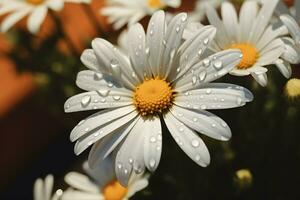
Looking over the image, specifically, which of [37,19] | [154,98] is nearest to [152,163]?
[154,98]

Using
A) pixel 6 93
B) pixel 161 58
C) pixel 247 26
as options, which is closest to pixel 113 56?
pixel 161 58

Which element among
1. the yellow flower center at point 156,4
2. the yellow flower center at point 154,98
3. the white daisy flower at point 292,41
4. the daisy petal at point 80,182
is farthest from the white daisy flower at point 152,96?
the yellow flower center at point 156,4

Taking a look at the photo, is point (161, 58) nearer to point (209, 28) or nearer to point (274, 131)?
point (209, 28)

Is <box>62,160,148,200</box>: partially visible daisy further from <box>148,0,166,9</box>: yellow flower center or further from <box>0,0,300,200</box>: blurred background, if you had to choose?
<box>148,0,166,9</box>: yellow flower center

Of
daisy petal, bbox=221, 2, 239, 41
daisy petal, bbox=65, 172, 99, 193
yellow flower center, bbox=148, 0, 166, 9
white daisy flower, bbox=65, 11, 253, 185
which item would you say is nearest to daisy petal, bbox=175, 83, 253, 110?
white daisy flower, bbox=65, 11, 253, 185

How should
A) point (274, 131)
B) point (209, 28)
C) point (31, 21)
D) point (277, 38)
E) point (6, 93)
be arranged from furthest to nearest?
point (6, 93) < point (31, 21) < point (274, 131) < point (277, 38) < point (209, 28)

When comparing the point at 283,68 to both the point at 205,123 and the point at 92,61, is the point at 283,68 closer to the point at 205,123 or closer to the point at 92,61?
the point at 205,123
